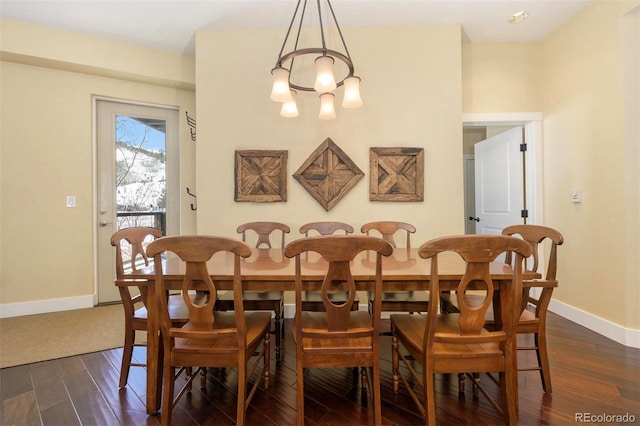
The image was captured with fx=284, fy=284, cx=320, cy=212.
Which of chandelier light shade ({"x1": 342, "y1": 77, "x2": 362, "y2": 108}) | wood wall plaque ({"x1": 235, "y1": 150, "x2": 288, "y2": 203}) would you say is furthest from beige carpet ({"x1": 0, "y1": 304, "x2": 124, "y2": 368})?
chandelier light shade ({"x1": 342, "y1": 77, "x2": 362, "y2": 108})

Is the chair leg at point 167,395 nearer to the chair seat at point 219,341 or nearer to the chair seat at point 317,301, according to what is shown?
the chair seat at point 219,341

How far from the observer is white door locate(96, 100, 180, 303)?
3.33 m

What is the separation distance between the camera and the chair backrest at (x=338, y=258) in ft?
3.87

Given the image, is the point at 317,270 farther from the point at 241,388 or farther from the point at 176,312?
the point at 176,312

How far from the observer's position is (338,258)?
1.21m

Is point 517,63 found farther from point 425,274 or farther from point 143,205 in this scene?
point 143,205

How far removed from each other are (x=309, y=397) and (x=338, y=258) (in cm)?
98

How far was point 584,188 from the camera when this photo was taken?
2.63 m

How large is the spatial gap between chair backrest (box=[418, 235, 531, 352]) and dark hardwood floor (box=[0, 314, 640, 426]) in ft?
1.74

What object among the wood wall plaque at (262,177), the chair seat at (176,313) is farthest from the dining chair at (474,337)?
the wood wall plaque at (262,177)

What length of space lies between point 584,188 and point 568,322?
126 cm

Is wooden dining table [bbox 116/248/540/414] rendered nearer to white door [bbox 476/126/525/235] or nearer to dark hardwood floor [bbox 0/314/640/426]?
dark hardwood floor [bbox 0/314/640/426]

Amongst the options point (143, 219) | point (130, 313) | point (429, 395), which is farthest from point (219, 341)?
point (143, 219)

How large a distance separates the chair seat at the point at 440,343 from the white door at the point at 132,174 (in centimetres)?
309
